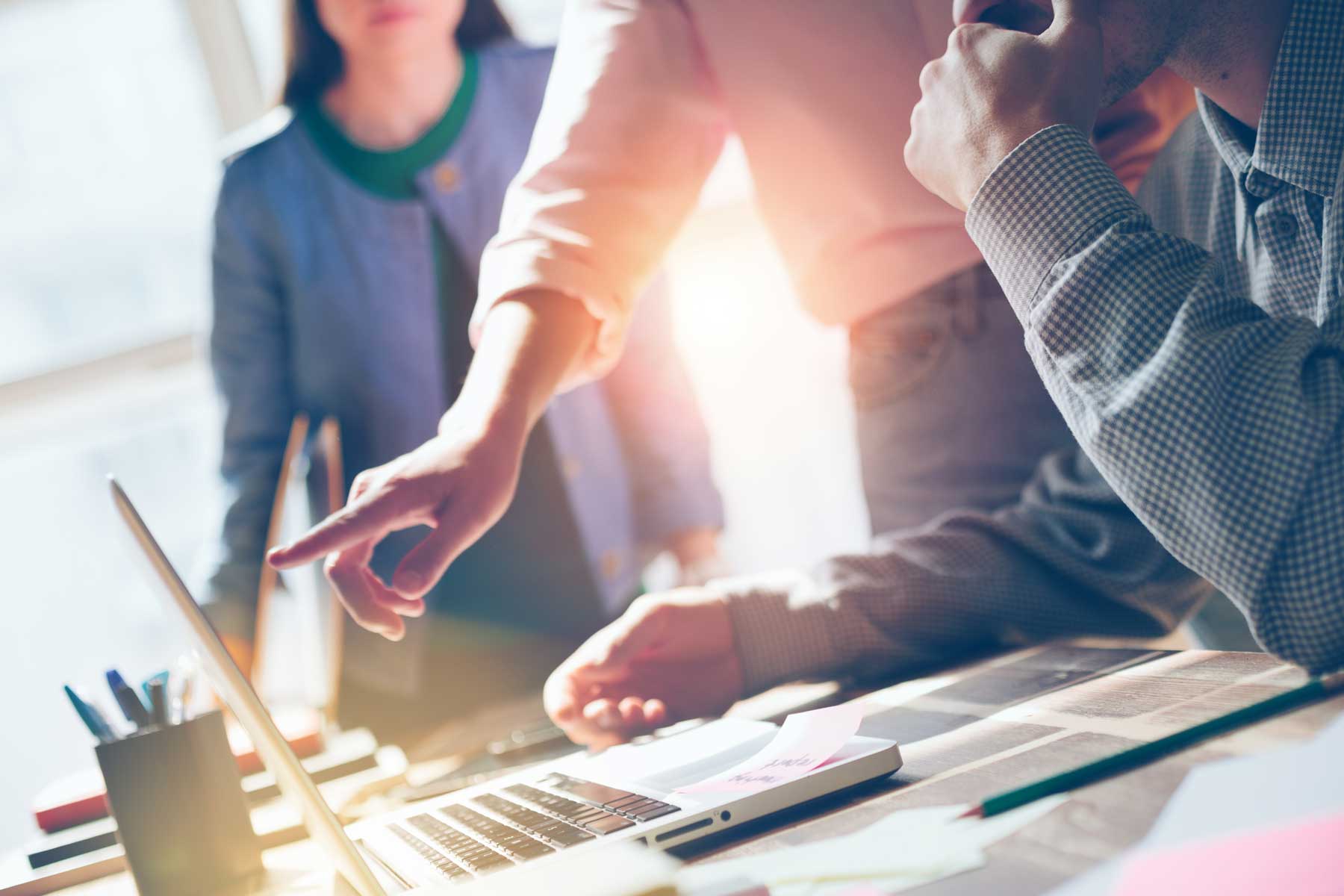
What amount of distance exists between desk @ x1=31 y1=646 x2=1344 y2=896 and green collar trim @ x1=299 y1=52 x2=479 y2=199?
42.5 inches

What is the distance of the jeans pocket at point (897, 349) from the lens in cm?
99

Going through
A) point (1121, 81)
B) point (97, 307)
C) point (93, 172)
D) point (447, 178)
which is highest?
point (93, 172)

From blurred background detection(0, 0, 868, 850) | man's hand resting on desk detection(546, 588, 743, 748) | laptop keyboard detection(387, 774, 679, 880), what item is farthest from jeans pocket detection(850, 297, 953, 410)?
blurred background detection(0, 0, 868, 850)

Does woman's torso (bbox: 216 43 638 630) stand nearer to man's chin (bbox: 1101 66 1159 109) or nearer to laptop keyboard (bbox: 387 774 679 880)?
laptop keyboard (bbox: 387 774 679 880)

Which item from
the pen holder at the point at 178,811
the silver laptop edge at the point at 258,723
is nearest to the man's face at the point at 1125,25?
the silver laptop edge at the point at 258,723

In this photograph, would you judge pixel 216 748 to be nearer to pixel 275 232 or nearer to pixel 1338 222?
pixel 1338 222

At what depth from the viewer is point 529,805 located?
622mm

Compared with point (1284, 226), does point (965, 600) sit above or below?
below

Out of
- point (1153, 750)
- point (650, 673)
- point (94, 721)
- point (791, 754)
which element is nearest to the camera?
point (1153, 750)

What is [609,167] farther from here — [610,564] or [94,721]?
[610,564]

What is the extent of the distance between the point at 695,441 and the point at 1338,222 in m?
1.22

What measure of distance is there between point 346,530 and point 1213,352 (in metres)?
0.54

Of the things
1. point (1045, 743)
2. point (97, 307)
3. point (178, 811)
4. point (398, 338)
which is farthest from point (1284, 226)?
point (97, 307)

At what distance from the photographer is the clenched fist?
57cm
